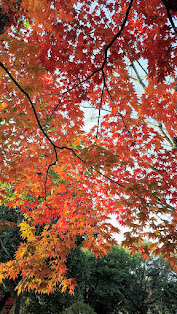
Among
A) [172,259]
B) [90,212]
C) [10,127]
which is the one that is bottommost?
[172,259]

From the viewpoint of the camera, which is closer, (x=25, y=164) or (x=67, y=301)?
(x=25, y=164)

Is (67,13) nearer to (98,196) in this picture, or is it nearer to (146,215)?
(146,215)

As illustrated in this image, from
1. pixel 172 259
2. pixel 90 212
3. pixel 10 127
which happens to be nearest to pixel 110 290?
pixel 90 212

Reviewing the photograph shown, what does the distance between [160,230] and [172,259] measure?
0.50 meters

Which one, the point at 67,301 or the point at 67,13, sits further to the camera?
the point at 67,301

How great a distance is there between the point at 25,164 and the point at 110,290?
12.5 m

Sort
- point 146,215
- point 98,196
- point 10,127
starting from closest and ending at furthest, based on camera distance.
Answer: point 146,215, point 10,127, point 98,196

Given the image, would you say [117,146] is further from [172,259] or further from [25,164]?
[172,259]

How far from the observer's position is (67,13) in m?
3.88

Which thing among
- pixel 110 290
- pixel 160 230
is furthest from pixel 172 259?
pixel 110 290

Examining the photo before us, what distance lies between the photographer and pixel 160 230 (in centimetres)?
330

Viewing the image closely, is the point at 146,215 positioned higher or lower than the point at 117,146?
lower

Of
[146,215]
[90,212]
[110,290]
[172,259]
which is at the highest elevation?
[90,212]

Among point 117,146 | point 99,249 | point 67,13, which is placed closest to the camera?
point 67,13
